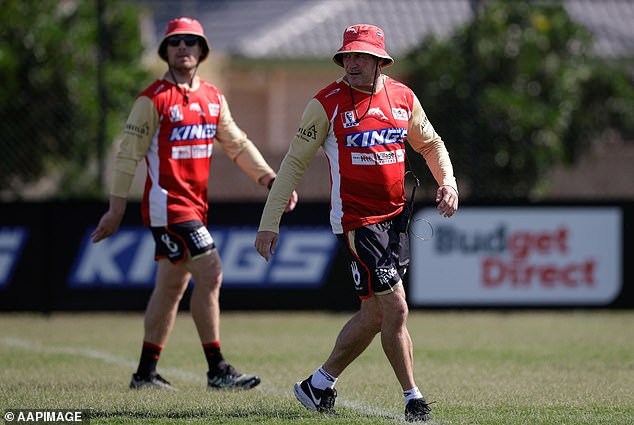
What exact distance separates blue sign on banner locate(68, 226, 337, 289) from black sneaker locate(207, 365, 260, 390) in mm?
5118

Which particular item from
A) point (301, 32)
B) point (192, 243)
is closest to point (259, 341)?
point (192, 243)

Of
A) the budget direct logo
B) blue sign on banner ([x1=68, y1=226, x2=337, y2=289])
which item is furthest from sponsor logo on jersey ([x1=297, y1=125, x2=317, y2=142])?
the budget direct logo

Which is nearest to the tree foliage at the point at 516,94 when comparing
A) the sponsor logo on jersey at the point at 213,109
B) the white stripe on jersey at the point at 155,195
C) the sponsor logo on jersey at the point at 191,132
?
the sponsor logo on jersey at the point at 213,109

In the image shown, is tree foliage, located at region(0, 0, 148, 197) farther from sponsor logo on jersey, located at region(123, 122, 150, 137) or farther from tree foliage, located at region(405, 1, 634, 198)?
sponsor logo on jersey, located at region(123, 122, 150, 137)

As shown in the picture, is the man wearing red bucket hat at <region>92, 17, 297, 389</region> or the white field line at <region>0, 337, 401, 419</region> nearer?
the white field line at <region>0, 337, 401, 419</region>

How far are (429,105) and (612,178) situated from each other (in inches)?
314

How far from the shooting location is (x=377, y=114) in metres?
7.10

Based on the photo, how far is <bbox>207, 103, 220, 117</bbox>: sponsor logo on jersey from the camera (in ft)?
28.2

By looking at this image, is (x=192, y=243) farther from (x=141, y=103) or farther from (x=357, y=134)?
(x=357, y=134)

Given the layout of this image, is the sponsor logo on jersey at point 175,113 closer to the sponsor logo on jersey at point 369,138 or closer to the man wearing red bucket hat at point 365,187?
the man wearing red bucket hat at point 365,187

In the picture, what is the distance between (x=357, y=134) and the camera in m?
7.07

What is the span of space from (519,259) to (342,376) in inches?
205

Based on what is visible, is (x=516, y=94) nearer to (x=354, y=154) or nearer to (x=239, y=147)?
(x=239, y=147)

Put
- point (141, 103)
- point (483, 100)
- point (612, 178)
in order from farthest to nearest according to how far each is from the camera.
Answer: point (612, 178)
point (483, 100)
point (141, 103)
